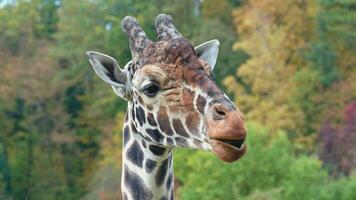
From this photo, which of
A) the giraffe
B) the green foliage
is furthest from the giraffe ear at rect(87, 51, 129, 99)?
the green foliage

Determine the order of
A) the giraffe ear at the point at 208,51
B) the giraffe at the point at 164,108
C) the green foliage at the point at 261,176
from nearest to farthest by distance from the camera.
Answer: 1. the giraffe at the point at 164,108
2. the giraffe ear at the point at 208,51
3. the green foliage at the point at 261,176

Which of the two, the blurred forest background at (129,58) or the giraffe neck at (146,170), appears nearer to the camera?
the giraffe neck at (146,170)

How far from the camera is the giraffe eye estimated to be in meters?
4.59

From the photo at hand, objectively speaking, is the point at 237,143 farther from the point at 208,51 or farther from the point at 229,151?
the point at 208,51

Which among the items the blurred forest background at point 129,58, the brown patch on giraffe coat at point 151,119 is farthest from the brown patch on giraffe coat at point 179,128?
the blurred forest background at point 129,58

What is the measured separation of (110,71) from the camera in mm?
4836

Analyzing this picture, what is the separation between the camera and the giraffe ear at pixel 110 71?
188 inches

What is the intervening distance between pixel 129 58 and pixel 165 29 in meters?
33.3

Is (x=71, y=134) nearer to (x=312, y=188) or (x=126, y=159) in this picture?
(x=312, y=188)

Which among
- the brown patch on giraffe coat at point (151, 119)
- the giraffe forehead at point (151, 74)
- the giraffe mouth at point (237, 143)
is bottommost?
the giraffe mouth at point (237, 143)

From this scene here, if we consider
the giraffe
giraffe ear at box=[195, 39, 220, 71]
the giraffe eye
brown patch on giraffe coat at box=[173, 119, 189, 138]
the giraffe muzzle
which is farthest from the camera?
giraffe ear at box=[195, 39, 220, 71]

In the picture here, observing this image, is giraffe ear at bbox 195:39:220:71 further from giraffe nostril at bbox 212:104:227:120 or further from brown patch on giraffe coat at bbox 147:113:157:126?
giraffe nostril at bbox 212:104:227:120

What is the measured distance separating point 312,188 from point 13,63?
1591cm

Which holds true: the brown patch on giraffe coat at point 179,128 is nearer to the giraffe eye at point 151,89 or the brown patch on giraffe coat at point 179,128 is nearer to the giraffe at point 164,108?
the giraffe at point 164,108
